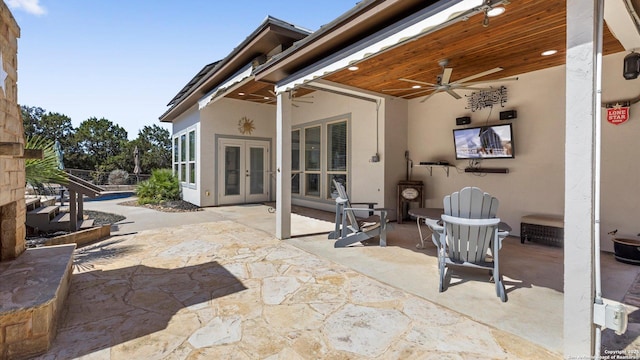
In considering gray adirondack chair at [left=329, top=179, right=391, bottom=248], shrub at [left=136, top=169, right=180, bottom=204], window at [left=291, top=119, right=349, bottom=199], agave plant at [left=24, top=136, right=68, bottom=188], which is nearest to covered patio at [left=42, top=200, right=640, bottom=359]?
gray adirondack chair at [left=329, top=179, right=391, bottom=248]

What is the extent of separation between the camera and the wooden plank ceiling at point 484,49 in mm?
3059

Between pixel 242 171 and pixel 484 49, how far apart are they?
24.5 ft

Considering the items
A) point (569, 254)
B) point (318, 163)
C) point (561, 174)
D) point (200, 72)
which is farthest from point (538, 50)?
point (200, 72)

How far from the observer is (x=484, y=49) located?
3.92m

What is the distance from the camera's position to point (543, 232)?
467 centimetres

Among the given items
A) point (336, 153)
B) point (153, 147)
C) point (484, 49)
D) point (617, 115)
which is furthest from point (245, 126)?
point (153, 147)

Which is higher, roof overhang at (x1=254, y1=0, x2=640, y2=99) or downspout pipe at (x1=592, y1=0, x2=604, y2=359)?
roof overhang at (x1=254, y1=0, x2=640, y2=99)

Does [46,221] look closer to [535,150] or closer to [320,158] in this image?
[320,158]

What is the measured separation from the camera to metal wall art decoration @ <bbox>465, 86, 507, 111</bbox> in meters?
5.32

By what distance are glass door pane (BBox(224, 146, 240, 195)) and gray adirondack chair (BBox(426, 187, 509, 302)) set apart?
Answer: 7481mm

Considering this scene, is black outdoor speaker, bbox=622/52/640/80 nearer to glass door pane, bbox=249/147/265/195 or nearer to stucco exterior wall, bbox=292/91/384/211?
stucco exterior wall, bbox=292/91/384/211

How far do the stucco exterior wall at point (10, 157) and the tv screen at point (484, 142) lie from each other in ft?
21.4

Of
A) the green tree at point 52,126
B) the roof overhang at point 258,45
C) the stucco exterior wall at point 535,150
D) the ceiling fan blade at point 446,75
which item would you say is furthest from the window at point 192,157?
the green tree at point 52,126

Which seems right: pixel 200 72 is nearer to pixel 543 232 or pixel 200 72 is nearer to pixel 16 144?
pixel 16 144
